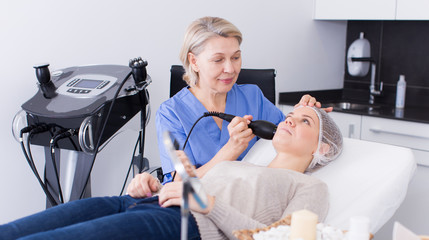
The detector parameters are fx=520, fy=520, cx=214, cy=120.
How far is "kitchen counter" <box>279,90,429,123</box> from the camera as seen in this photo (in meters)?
2.59

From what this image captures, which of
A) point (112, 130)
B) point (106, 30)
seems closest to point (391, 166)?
point (112, 130)

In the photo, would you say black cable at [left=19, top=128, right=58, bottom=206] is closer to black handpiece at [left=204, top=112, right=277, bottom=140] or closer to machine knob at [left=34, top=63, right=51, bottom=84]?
machine knob at [left=34, top=63, right=51, bottom=84]

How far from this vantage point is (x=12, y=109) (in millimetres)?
1951

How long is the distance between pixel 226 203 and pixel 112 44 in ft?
3.68

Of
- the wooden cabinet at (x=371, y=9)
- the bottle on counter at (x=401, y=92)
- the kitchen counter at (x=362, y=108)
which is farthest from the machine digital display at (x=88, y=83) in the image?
the bottle on counter at (x=401, y=92)

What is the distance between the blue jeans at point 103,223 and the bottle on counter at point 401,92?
6.23ft

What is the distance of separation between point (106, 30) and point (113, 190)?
708 mm

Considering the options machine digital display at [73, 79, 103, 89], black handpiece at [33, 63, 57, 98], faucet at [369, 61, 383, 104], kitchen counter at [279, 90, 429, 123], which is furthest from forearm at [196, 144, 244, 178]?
faucet at [369, 61, 383, 104]

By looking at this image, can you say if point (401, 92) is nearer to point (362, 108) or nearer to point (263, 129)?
point (362, 108)

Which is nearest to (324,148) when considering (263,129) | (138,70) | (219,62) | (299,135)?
(299,135)

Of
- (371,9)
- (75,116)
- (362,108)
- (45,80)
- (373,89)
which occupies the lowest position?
(362,108)

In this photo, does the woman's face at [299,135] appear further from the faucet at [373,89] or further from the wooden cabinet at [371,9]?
the faucet at [373,89]

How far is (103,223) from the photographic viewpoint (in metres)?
1.28

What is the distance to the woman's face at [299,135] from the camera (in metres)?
1.67
